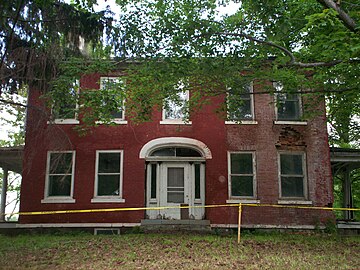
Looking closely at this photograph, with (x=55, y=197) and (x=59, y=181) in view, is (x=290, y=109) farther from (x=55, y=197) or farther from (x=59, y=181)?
(x=55, y=197)

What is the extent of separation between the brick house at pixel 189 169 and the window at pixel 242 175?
0.04 meters

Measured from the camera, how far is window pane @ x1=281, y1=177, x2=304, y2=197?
48.1 ft

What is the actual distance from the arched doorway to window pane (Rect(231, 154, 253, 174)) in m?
1.11

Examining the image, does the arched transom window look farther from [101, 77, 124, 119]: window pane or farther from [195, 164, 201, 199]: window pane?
[101, 77, 124, 119]: window pane

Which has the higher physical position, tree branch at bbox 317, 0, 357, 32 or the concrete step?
tree branch at bbox 317, 0, 357, 32

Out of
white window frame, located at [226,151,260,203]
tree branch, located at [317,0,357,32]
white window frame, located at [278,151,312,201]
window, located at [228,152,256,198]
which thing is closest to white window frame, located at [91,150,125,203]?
white window frame, located at [226,151,260,203]

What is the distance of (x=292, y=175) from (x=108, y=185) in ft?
24.7

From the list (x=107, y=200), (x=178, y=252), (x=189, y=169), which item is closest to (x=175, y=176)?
(x=189, y=169)

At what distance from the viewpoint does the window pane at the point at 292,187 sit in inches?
577

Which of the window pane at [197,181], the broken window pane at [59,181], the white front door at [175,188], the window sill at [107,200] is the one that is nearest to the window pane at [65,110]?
the broken window pane at [59,181]

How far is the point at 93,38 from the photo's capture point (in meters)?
10.1

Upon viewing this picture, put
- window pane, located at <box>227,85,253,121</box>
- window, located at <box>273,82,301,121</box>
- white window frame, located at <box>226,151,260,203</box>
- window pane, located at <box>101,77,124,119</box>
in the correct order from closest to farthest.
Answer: window pane, located at <box>101,77,124,119</box>
window pane, located at <box>227,85,253,121</box>
white window frame, located at <box>226,151,260,203</box>
window, located at <box>273,82,301,121</box>

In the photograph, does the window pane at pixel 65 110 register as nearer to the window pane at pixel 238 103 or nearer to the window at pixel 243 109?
the window pane at pixel 238 103

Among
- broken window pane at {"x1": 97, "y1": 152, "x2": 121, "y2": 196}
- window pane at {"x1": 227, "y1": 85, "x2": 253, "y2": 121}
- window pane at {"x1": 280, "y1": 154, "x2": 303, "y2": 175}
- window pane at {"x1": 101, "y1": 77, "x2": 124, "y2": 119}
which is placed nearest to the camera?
window pane at {"x1": 101, "y1": 77, "x2": 124, "y2": 119}
